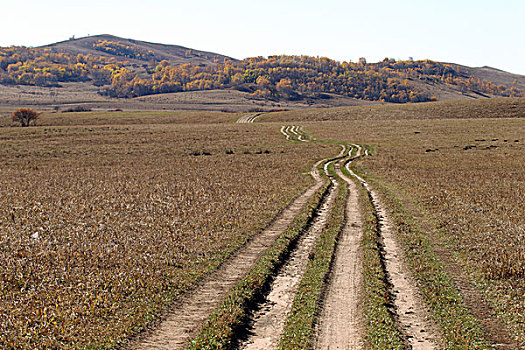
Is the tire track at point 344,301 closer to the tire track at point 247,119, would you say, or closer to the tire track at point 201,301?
the tire track at point 201,301

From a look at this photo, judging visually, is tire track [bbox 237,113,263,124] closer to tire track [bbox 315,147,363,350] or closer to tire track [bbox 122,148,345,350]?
tire track [bbox 122,148,345,350]

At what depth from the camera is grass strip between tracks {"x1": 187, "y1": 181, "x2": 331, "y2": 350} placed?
8977mm

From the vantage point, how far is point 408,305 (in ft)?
35.2

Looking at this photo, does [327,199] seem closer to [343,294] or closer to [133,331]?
[343,294]

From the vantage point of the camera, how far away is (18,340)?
8836 millimetres

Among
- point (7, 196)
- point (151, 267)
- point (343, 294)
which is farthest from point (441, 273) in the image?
point (7, 196)

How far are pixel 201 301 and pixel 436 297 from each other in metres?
6.36

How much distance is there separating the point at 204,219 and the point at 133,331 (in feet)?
32.3

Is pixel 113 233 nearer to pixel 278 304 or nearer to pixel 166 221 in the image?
pixel 166 221

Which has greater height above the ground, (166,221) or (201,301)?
(166,221)

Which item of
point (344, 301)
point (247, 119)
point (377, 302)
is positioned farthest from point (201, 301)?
point (247, 119)

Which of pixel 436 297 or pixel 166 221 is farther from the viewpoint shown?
pixel 166 221

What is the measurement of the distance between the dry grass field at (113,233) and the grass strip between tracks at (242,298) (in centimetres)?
150

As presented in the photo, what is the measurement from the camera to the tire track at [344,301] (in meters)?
9.05
